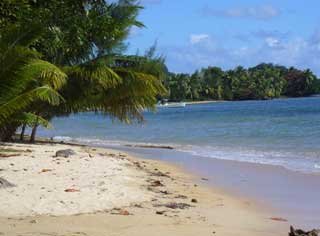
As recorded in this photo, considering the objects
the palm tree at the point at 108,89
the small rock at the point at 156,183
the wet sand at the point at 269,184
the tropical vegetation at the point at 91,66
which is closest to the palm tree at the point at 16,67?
the small rock at the point at 156,183

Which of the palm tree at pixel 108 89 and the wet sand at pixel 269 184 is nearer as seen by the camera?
the wet sand at pixel 269 184

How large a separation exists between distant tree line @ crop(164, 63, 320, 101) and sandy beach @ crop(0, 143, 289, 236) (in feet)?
344

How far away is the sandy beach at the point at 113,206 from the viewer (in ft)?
22.6

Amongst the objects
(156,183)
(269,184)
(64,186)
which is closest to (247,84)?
(269,184)

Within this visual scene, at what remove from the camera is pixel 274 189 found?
440 inches

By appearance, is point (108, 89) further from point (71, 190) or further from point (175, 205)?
point (175, 205)

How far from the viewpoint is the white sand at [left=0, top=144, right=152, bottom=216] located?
7.86 m

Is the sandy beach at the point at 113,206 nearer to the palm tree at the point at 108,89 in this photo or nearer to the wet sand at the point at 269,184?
the wet sand at the point at 269,184

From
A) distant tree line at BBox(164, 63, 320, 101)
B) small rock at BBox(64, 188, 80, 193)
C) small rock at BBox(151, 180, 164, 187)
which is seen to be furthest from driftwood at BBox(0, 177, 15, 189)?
distant tree line at BBox(164, 63, 320, 101)

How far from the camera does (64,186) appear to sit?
368 inches

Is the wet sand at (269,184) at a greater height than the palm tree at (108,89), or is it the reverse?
the palm tree at (108,89)

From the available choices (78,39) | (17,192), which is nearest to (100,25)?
(78,39)

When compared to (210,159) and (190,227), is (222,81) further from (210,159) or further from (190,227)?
(190,227)

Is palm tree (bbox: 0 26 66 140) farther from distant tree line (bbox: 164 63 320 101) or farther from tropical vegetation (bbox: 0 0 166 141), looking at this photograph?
distant tree line (bbox: 164 63 320 101)
